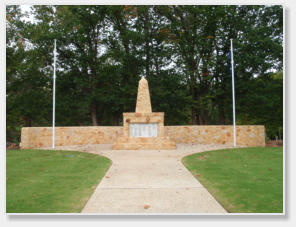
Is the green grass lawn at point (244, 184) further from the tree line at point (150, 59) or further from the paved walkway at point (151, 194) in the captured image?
the tree line at point (150, 59)

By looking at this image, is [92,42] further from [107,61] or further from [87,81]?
[87,81]

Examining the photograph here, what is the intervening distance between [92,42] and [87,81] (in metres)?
4.45

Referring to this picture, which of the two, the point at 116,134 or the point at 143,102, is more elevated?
the point at 143,102

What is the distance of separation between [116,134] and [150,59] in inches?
381

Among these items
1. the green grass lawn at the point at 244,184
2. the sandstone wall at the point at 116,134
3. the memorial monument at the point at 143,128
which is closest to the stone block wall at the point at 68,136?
the sandstone wall at the point at 116,134

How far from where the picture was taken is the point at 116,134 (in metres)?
16.8

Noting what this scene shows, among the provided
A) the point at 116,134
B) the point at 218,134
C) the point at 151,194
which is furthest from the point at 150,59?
the point at 151,194

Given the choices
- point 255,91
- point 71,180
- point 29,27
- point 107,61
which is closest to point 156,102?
point 107,61

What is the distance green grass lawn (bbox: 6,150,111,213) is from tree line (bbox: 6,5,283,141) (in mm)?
14610

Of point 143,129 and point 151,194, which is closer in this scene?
point 151,194

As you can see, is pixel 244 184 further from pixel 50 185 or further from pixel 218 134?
pixel 218 134

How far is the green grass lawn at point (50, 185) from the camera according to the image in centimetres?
393

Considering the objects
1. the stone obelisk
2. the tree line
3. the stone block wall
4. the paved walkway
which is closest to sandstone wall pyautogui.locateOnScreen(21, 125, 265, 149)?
the stone block wall

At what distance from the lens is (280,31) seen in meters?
20.9
